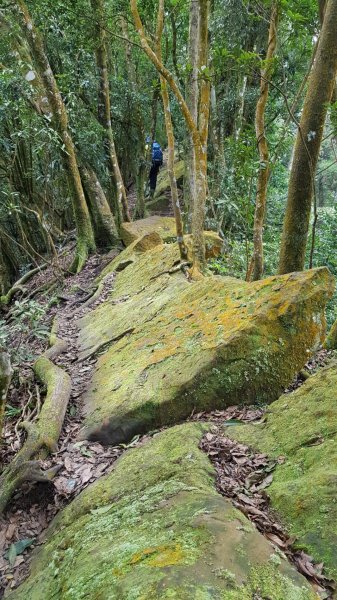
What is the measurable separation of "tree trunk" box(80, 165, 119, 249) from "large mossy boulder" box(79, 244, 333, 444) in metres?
7.09

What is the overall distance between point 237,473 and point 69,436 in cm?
228

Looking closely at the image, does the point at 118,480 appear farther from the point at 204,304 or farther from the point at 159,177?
the point at 159,177

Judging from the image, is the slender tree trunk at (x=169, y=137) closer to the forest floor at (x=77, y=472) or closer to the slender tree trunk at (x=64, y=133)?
the forest floor at (x=77, y=472)

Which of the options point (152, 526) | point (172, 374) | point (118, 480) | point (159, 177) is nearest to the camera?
point (152, 526)

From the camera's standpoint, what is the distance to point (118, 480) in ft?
10.8

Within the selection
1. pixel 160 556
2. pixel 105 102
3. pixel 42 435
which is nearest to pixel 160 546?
pixel 160 556

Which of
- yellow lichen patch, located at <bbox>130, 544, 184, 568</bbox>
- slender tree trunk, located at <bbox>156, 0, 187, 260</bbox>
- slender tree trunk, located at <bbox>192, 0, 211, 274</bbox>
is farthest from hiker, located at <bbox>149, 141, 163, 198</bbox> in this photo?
yellow lichen patch, located at <bbox>130, 544, 184, 568</bbox>

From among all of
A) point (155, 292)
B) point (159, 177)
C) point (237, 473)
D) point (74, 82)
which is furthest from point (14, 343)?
point (159, 177)

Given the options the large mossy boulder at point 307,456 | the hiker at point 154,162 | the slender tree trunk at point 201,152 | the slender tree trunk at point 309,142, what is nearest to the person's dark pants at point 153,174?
the hiker at point 154,162

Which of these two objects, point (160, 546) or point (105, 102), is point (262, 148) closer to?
point (160, 546)

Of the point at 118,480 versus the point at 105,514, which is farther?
the point at 118,480

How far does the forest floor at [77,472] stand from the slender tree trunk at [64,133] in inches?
239

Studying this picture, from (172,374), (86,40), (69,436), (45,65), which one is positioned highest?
(86,40)

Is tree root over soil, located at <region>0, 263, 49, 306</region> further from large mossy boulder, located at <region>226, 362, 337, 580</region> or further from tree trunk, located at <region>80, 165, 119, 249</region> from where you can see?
large mossy boulder, located at <region>226, 362, 337, 580</region>
